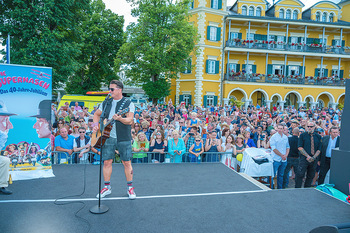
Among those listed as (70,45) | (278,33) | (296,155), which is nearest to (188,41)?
(70,45)

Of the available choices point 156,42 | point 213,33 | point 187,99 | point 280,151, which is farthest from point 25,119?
point 213,33

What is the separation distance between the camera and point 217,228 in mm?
3426

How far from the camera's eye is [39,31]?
14.5 metres

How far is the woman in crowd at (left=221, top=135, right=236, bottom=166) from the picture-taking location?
7605 mm

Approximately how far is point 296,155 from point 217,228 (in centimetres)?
521

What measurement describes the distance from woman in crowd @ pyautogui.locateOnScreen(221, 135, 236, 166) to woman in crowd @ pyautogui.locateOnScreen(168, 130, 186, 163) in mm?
1433

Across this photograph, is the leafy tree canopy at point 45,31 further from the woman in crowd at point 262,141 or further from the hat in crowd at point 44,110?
the woman in crowd at point 262,141

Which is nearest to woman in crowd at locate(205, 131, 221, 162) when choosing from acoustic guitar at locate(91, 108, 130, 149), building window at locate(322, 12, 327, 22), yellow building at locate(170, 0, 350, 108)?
acoustic guitar at locate(91, 108, 130, 149)

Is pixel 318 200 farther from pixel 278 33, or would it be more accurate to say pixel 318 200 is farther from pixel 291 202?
pixel 278 33

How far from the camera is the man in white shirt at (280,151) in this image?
717 centimetres

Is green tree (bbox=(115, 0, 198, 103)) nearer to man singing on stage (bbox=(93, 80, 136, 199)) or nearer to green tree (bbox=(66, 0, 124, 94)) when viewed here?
green tree (bbox=(66, 0, 124, 94))

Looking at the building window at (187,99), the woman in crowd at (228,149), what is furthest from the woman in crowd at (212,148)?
the building window at (187,99)

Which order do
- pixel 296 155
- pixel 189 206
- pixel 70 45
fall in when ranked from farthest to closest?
pixel 70 45
pixel 296 155
pixel 189 206

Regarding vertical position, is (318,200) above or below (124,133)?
below
